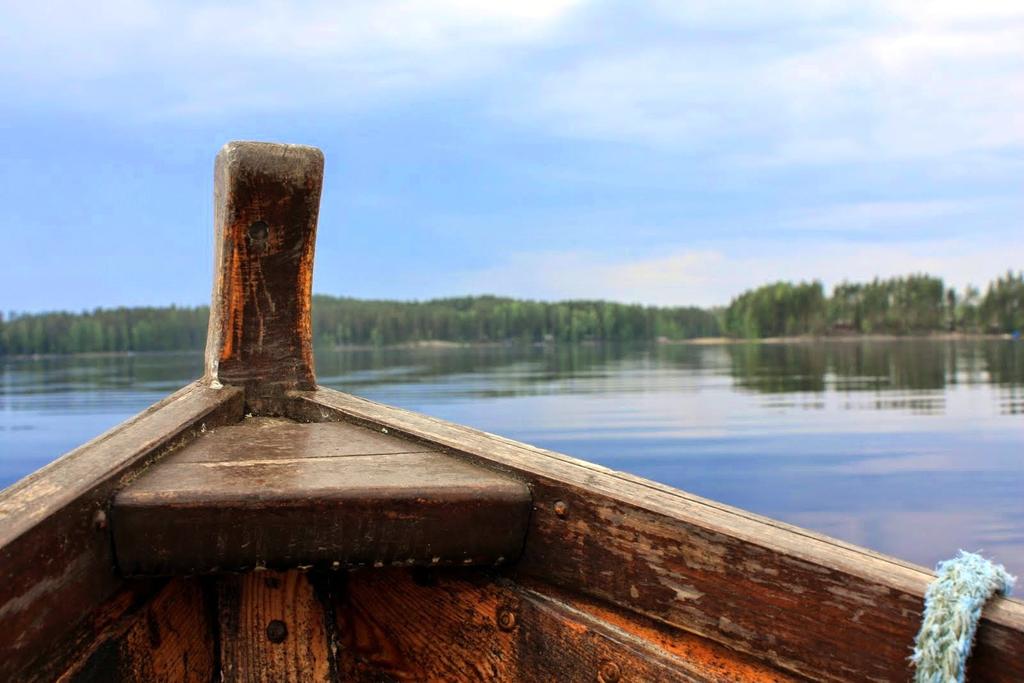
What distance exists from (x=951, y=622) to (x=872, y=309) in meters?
113

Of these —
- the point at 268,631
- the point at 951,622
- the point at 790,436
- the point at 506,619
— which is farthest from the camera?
the point at 790,436

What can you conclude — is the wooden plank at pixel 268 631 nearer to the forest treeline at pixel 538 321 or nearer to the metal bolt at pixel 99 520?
the metal bolt at pixel 99 520

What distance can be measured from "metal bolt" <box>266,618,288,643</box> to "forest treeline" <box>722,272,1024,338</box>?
108951 mm

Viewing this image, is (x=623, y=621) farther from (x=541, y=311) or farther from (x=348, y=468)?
(x=541, y=311)

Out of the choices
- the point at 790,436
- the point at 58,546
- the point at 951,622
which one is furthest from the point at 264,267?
the point at 790,436

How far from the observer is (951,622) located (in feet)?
3.86

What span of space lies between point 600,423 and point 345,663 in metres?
17.3

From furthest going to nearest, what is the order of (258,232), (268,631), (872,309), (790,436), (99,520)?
(872,309), (790,436), (258,232), (268,631), (99,520)

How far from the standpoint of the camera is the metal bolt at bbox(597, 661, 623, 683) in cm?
149

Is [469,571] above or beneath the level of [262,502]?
beneath

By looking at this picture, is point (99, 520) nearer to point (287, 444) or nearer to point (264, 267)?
point (287, 444)

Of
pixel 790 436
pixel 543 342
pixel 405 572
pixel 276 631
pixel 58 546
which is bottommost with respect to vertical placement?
pixel 790 436

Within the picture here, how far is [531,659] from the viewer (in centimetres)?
162

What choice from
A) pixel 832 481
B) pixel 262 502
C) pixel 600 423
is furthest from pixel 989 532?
pixel 262 502
